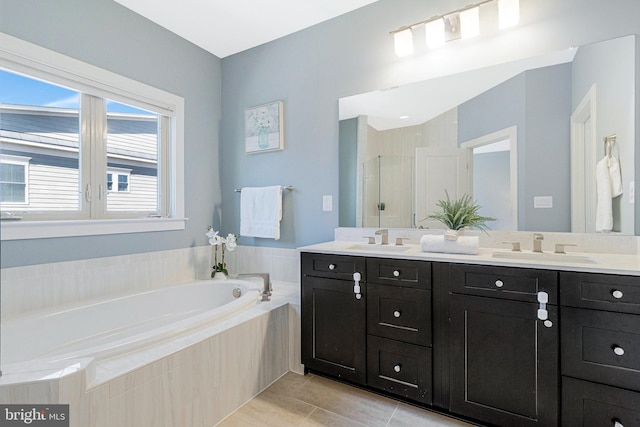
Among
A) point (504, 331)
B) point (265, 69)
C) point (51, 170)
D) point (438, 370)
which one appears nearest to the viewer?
point (504, 331)

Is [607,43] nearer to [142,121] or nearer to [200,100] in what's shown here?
[200,100]

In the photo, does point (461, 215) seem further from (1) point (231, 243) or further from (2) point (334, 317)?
(1) point (231, 243)

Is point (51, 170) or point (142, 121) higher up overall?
point (142, 121)

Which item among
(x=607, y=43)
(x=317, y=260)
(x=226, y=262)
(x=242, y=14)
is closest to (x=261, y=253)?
(x=226, y=262)

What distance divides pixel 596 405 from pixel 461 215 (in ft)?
3.45

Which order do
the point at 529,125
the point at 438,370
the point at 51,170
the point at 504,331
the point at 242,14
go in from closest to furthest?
the point at 504,331
the point at 438,370
the point at 529,125
the point at 51,170
the point at 242,14

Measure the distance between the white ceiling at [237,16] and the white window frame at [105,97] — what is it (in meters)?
0.54

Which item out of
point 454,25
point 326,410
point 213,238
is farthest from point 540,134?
point 213,238

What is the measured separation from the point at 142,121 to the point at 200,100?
0.57m

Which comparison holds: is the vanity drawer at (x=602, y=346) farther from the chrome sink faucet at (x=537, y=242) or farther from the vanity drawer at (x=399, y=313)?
the vanity drawer at (x=399, y=313)

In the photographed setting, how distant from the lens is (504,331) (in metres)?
1.41

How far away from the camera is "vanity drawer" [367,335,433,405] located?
1597mm

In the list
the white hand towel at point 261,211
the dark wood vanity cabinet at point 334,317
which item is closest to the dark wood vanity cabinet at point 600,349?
the dark wood vanity cabinet at point 334,317

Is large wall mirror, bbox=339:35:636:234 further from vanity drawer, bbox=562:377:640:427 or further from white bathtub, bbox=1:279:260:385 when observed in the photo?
white bathtub, bbox=1:279:260:385
